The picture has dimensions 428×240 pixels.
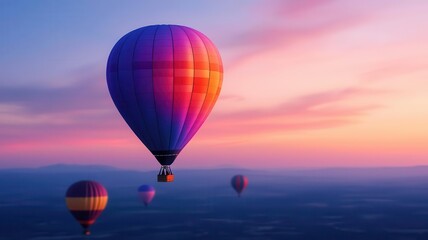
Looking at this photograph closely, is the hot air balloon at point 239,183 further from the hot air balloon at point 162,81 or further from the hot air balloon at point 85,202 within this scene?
the hot air balloon at point 162,81

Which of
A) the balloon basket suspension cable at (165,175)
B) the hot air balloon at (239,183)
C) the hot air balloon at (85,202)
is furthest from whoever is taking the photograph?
the hot air balloon at (239,183)

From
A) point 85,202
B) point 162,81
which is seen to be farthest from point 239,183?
point 162,81

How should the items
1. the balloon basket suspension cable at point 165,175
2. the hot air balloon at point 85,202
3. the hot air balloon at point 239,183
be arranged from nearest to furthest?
the balloon basket suspension cable at point 165,175, the hot air balloon at point 85,202, the hot air balloon at point 239,183

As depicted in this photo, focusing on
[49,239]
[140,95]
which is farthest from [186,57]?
[49,239]

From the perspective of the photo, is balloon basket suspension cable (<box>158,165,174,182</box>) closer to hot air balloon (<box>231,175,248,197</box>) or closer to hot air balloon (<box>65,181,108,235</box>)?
hot air balloon (<box>65,181,108,235</box>)

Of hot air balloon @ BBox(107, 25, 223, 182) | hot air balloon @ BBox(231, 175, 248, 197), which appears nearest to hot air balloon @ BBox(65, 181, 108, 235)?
hot air balloon @ BBox(107, 25, 223, 182)

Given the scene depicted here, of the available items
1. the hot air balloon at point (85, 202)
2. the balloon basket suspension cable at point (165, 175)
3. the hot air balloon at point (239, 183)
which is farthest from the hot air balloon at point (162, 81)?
the hot air balloon at point (239, 183)

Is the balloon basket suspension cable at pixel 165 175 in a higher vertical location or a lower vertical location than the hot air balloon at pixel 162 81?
lower

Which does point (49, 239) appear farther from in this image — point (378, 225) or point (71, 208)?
point (378, 225)
